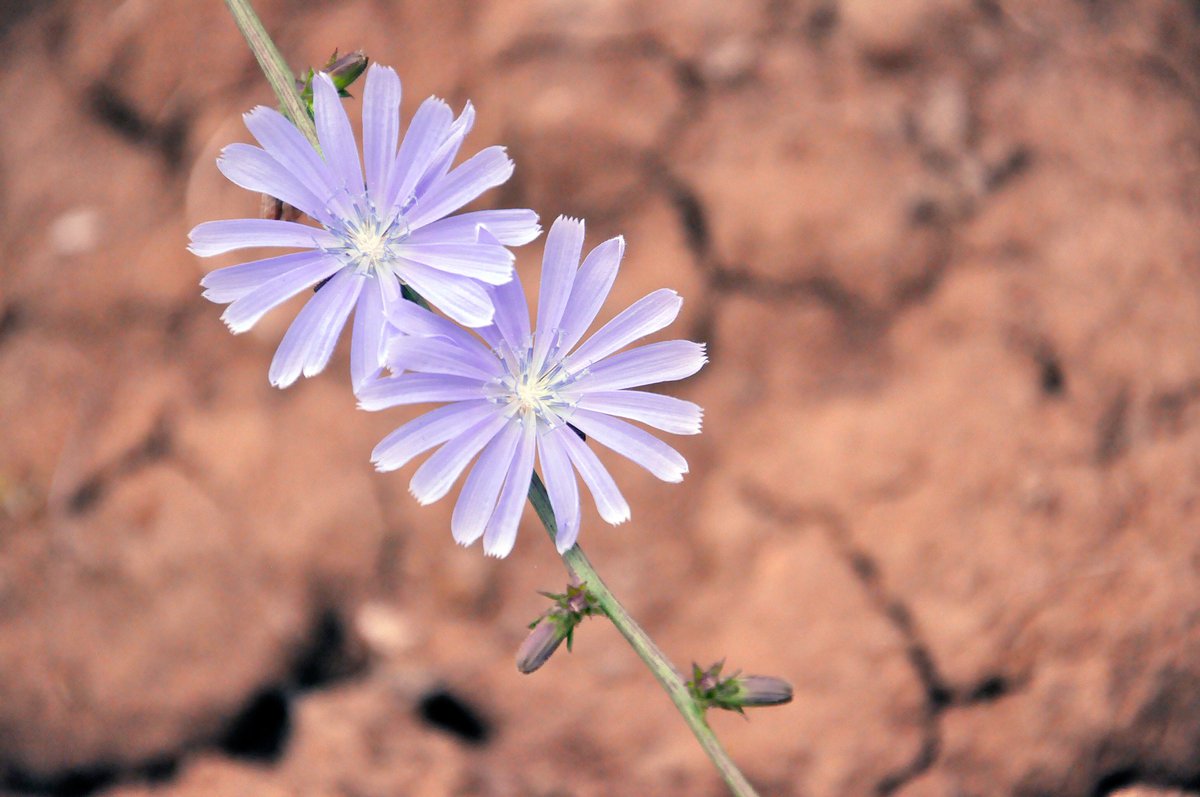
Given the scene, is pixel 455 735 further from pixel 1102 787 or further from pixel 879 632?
pixel 1102 787

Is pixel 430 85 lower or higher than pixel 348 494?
higher

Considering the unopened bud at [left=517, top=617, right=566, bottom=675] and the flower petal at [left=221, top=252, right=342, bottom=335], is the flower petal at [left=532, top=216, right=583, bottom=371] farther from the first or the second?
the unopened bud at [left=517, top=617, right=566, bottom=675]

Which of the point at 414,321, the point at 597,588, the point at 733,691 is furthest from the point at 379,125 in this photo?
the point at 733,691

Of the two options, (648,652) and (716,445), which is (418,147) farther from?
(716,445)

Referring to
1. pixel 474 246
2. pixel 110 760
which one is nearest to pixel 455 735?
pixel 110 760

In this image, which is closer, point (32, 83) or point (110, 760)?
point (110, 760)

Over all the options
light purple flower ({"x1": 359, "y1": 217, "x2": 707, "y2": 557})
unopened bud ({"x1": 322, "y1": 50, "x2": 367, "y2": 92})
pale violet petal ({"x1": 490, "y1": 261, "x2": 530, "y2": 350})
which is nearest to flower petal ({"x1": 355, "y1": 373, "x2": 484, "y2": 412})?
light purple flower ({"x1": 359, "y1": 217, "x2": 707, "y2": 557})
